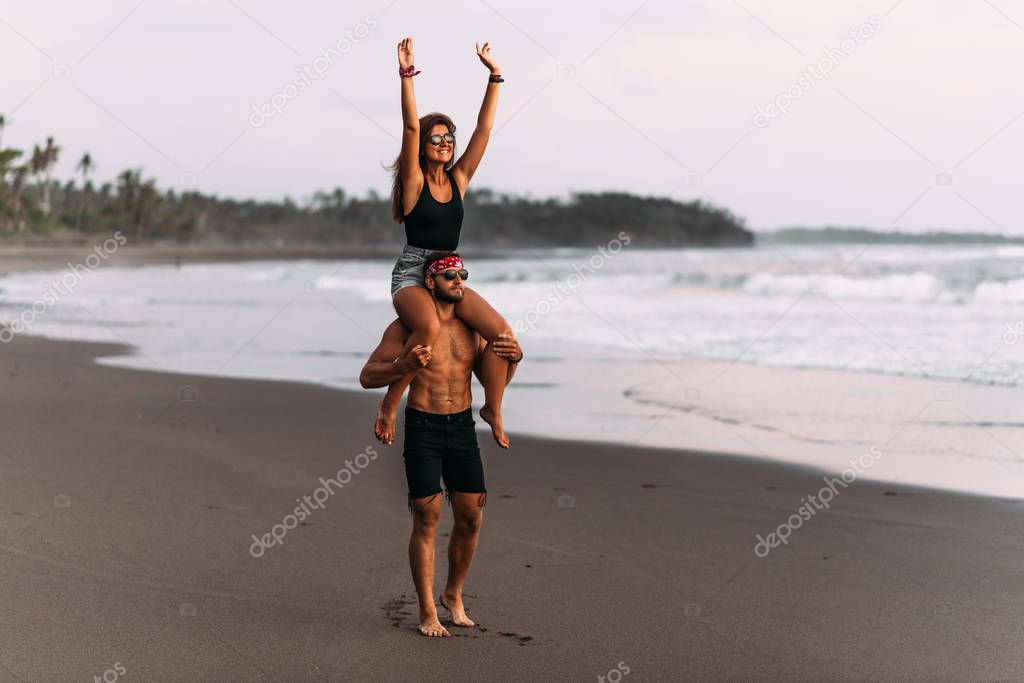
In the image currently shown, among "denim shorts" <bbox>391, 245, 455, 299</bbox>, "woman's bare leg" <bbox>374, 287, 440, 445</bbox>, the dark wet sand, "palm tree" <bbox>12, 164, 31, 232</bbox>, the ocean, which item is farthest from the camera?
"palm tree" <bbox>12, 164, 31, 232</bbox>

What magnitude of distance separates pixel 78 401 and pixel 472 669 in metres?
7.51

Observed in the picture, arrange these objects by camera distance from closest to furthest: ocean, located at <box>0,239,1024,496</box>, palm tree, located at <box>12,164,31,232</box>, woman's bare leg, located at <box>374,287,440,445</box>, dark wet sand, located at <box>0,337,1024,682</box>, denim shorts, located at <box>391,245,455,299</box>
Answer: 1. dark wet sand, located at <box>0,337,1024,682</box>
2. woman's bare leg, located at <box>374,287,440,445</box>
3. denim shorts, located at <box>391,245,455,299</box>
4. ocean, located at <box>0,239,1024,496</box>
5. palm tree, located at <box>12,164,31,232</box>

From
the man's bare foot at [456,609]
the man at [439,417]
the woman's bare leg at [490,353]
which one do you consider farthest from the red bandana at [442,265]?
the man's bare foot at [456,609]

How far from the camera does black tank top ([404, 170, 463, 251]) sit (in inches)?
184

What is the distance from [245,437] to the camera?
9148mm

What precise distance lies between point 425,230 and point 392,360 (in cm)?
56

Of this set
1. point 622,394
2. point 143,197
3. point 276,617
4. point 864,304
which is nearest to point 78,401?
point 622,394

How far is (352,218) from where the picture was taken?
120m

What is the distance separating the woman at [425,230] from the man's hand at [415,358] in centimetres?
5

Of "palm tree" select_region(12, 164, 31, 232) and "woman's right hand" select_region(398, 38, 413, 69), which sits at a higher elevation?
"palm tree" select_region(12, 164, 31, 232)

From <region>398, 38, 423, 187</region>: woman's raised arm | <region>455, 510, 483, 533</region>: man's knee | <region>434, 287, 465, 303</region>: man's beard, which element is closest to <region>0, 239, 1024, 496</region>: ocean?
<region>455, 510, 483, 533</region>: man's knee

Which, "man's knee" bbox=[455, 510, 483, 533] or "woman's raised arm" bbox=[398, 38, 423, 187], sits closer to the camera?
"woman's raised arm" bbox=[398, 38, 423, 187]

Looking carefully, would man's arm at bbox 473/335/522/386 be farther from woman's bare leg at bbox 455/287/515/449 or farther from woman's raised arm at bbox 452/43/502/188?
woman's raised arm at bbox 452/43/502/188

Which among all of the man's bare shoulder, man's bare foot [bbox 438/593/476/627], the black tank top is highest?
the black tank top
